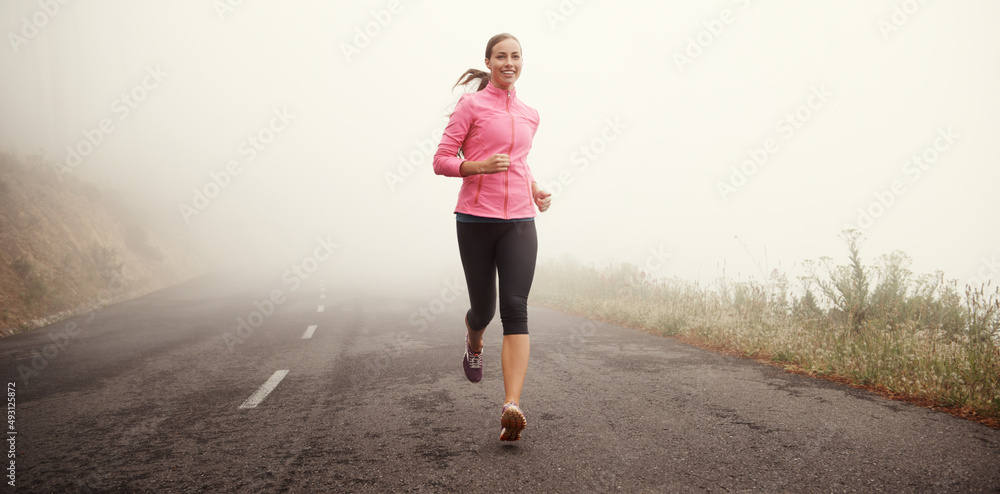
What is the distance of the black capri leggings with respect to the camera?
3.13 metres

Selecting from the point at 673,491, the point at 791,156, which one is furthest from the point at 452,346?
the point at 791,156

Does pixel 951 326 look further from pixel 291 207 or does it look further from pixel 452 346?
pixel 291 207

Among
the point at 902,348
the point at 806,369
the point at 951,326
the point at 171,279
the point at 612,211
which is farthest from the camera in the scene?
the point at 612,211

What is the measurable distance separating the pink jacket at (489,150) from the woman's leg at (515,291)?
149 millimetres

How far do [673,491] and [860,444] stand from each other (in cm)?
132

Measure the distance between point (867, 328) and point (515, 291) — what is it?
4.61 m

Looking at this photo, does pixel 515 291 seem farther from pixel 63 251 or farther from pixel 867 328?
pixel 63 251

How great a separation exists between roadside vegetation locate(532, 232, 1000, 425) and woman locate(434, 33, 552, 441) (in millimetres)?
2957

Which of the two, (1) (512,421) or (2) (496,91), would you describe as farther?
(2) (496,91)

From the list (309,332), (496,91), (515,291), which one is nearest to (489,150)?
(496,91)

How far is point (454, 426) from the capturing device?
338 centimetres

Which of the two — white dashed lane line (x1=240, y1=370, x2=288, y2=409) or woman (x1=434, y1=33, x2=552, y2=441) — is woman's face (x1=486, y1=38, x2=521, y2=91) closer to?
woman (x1=434, y1=33, x2=552, y2=441)

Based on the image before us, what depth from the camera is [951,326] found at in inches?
235

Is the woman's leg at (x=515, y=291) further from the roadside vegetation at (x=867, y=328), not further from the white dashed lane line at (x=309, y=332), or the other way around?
the white dashed lane line at (x=309, y=332)
